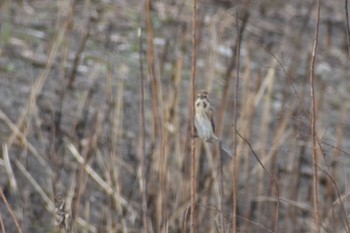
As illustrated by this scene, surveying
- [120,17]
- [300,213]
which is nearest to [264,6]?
[120,17]

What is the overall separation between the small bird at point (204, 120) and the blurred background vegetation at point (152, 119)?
0.39ft

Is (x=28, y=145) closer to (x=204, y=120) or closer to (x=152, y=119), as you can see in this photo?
(x=152, y=119)

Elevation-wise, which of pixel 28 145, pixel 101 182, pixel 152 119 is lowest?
pixel 101 182

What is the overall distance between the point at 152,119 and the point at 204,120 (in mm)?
272

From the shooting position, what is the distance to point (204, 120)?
10.0 feet

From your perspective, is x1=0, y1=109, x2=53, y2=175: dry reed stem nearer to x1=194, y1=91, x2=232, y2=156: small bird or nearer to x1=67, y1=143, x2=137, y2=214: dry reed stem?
x1=67, y1=143, x2=137, y2=214: dry reed stem

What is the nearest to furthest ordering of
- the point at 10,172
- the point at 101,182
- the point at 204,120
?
the point at 204,120
the point at 10,172
the point at 101,182

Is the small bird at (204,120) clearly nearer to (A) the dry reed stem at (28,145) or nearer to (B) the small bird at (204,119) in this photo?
(B) the small bird at (204,119)

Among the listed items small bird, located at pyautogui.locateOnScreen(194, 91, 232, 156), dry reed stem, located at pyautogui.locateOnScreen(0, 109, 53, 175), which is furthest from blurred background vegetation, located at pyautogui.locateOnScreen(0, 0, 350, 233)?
small bird, located at pyautogui.locateOnScreen(194, 91, 232, 156)

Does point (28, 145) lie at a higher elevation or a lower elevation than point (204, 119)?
lower

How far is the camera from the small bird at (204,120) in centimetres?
301

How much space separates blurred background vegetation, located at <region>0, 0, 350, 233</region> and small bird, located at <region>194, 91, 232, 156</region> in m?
0.12

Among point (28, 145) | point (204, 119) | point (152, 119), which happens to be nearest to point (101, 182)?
point (28, 145)

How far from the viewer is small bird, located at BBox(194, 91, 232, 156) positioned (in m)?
3.01
